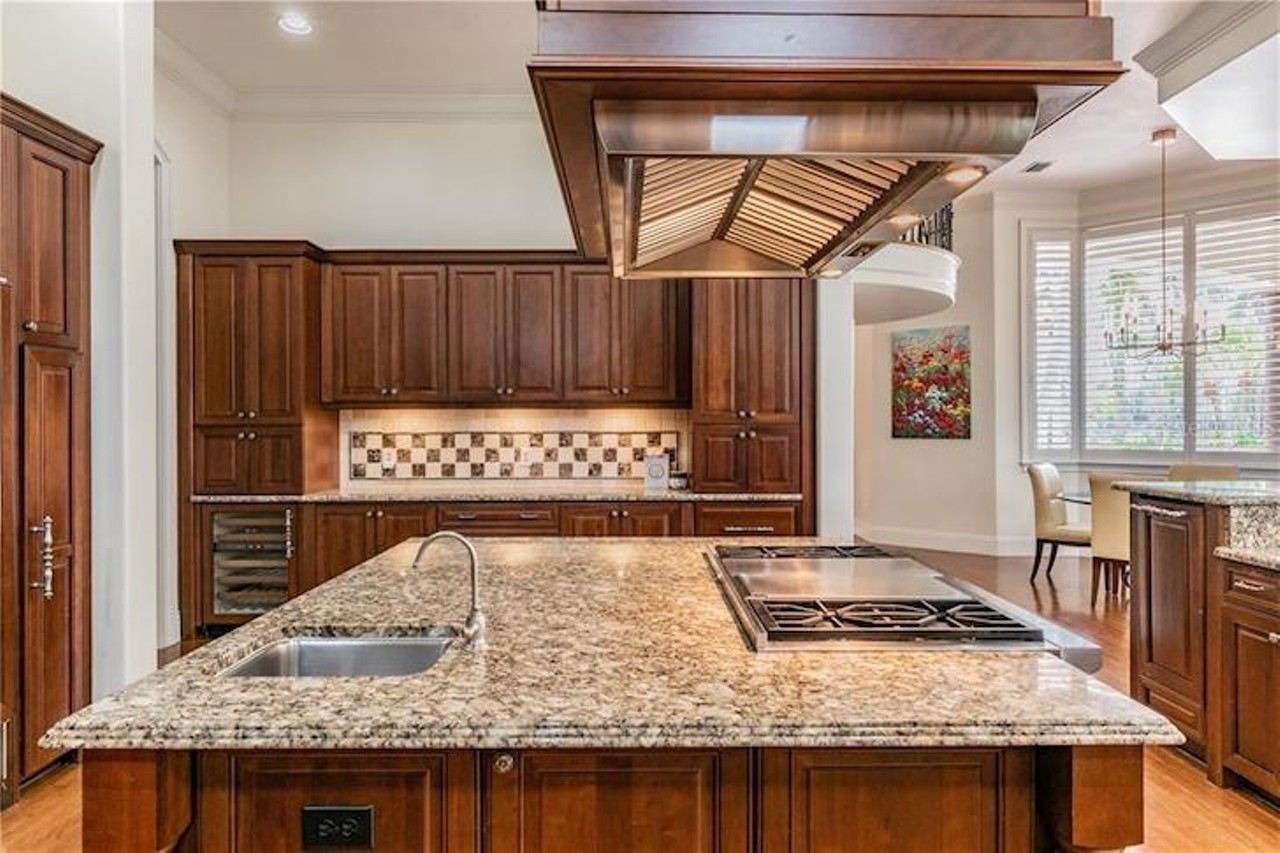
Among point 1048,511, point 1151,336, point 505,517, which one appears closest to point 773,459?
point 505,517

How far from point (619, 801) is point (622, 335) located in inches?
148

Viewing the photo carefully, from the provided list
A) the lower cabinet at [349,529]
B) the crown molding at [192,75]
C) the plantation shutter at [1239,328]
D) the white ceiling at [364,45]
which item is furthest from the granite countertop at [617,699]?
the plantation shutter at [1239,328]

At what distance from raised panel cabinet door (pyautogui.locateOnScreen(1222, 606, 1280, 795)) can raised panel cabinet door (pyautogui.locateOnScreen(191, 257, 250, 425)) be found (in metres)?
4.90

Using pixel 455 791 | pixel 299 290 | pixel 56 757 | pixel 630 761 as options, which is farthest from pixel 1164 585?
pixel 299 290

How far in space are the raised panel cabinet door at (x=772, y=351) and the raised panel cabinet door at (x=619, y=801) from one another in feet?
11.4

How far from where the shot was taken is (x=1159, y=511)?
10.3ft

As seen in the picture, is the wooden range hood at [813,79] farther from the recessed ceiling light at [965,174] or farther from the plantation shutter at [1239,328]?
the plantation shutter at [1239,328]

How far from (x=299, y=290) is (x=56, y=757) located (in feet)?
8.73

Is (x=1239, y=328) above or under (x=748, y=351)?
above

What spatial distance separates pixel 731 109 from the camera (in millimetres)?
1162

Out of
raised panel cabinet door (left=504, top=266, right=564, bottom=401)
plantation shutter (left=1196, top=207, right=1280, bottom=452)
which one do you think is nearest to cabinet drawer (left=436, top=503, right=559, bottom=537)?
raised panel cabinet door (left=504, top=266, right=564, bottom=401)

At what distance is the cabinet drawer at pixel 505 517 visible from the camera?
4.56m

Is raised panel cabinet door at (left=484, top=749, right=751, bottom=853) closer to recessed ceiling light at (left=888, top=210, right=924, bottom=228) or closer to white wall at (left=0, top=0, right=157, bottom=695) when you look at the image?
recessed ceiling light at (left=888, top=210, right=924, bottom=228)

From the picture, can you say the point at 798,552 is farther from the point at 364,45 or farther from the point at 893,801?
the point at 364,45
